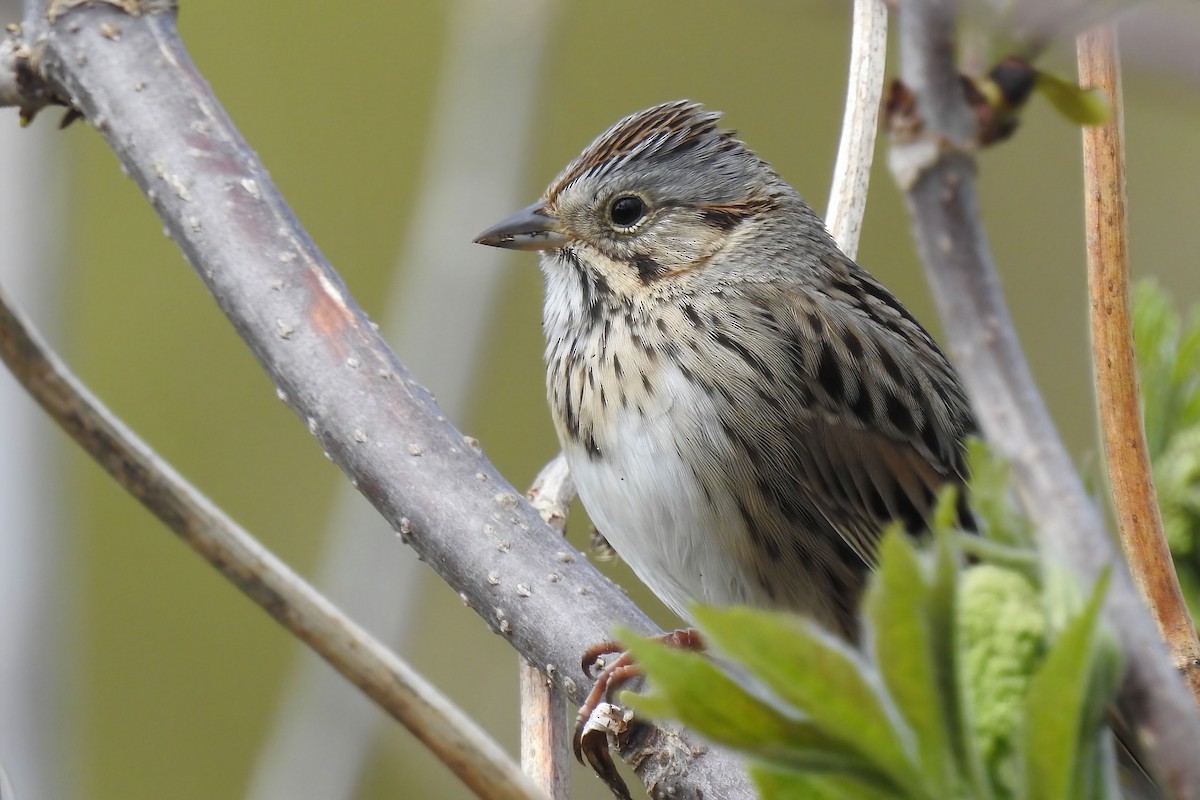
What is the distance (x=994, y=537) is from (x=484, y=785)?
0.93 feet

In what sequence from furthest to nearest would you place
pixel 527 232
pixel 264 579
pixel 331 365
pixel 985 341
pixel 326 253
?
pixel 326 253, pixel 527 232, pixel 331 365, pixel 264 579, pixel 985 341

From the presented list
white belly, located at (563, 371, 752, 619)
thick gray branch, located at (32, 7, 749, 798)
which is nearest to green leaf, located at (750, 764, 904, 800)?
thick gray branch, located at (32, 7, 749, 798)

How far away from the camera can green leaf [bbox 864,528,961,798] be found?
0.41 metres

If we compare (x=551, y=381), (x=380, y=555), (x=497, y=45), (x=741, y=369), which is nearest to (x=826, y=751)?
(x=741, y=369)

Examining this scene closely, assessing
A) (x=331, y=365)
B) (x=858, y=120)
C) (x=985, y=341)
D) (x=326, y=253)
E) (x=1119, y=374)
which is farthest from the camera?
(x=326, y=253)

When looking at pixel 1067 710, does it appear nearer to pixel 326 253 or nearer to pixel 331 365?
pixel 331 365

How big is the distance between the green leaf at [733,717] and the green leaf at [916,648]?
0.03 metres

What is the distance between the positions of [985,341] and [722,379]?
1.15 m

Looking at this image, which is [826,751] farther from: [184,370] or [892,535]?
[184,370]

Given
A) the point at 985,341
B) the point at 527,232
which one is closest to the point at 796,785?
the point at 985,341

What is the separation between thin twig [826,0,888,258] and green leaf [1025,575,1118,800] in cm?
86

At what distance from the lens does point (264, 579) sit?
68 centimetres

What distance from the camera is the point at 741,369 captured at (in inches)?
60.6

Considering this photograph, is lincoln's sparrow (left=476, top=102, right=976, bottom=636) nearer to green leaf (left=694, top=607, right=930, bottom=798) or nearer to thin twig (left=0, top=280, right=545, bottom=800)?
thin twig (left=0, top=280, right=545, bottom=800)
